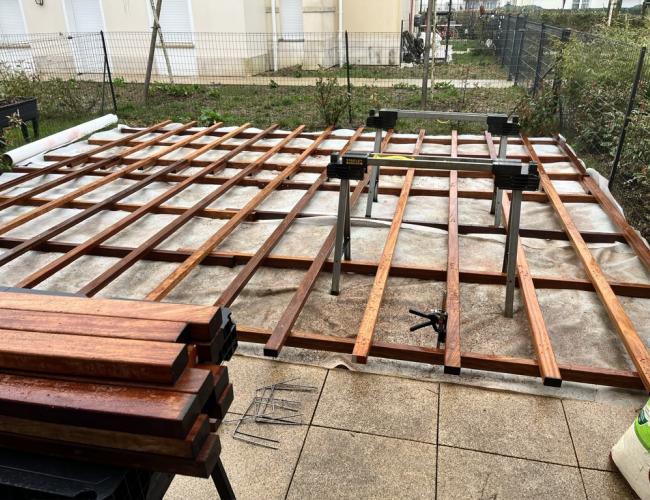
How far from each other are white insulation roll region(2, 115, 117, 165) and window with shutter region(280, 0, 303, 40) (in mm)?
6927

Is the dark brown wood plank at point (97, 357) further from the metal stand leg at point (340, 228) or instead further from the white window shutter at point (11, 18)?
the white window shutter at point (11, 18)

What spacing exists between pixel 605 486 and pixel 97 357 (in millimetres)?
1921

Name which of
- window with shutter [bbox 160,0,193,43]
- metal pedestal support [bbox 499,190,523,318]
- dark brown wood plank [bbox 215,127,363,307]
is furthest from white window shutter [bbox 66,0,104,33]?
metal pedestal support [bbox 499,190,523,318]

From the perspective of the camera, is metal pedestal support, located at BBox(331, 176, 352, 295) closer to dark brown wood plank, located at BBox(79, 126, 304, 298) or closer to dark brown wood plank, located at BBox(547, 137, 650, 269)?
dark brown wood plank, located at BBox(79, 126, 304, 298)

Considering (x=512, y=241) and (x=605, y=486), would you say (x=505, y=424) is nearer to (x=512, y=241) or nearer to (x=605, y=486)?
(x=605, y=486)

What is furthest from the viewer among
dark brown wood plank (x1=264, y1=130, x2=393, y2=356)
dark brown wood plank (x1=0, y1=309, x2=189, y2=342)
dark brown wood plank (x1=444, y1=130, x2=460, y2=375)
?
dark brown wood plank (x1=264, y1=130, x2=393, y2=356)

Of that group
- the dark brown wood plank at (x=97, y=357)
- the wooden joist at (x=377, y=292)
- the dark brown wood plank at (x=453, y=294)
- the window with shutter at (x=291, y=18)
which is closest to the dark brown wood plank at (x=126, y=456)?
the dark brown wood plank at (x=97, y=357)

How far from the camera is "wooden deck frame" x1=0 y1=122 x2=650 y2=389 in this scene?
256 centimetres

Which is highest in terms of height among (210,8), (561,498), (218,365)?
(210,8)

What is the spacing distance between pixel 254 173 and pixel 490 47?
13.5m

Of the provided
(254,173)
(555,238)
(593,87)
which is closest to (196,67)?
(254,173)

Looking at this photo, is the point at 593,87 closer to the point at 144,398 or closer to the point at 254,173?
the point at 254,173

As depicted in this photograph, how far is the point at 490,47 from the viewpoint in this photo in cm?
1614

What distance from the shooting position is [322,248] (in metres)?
3.71
